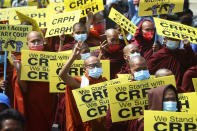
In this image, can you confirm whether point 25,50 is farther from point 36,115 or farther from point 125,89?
point 125,89

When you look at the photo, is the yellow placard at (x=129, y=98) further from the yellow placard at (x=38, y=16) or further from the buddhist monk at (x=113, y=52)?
the yellow placard at (x=38, y=16)

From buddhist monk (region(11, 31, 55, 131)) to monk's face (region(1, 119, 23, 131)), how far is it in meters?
3.01

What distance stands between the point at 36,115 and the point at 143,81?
7.64ft

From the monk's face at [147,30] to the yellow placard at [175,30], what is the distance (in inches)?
41.7

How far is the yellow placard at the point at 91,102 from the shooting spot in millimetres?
6840

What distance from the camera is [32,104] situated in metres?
8.08

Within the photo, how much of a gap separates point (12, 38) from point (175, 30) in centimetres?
281

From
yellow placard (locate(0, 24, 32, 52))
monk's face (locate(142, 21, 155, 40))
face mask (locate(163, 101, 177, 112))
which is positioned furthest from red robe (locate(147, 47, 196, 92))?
face mask (locate(163, 101, 177, 112))

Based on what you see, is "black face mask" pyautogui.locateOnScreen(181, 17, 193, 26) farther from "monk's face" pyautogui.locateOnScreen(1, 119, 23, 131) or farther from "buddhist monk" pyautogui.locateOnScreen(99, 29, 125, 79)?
"monk's face" pyautogui.locateOnScreen(1, 119, 23, 131)

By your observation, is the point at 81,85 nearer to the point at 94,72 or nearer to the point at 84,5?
the point at 94,72

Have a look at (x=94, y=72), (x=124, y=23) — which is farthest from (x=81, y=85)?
(x=124, y=23)

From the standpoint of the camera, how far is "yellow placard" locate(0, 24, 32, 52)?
8.53 metres

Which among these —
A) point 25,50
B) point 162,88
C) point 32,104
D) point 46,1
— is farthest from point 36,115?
point 46,1

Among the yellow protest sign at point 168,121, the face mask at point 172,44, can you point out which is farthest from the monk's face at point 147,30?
the yellow protest sign at point 168,121
